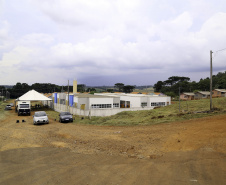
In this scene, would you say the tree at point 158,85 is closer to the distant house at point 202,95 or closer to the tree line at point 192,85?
the tree line at point 192,85

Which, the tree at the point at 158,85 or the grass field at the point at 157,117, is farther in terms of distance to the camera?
the tree at the point at 158,85

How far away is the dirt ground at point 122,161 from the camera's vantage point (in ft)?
20.9

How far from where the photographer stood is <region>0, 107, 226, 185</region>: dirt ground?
20.9 ft

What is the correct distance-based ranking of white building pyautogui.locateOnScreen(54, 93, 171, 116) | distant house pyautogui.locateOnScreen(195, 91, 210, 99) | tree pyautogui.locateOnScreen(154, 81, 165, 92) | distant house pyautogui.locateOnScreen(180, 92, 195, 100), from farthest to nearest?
tree pyautogui.locateOnScreen(154, 81, 165, 92)
distant house pyautogui.locateOnScreen(180, 92, 195, 100)
distant house pyautogui.locateOnScreen(195, 91, 210, 99)
white building pyautogui.locateOnScreen(54, 93, 171, 116)

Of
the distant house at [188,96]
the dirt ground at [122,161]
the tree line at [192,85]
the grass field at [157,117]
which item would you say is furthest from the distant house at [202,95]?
the dirt ground at [122,161]

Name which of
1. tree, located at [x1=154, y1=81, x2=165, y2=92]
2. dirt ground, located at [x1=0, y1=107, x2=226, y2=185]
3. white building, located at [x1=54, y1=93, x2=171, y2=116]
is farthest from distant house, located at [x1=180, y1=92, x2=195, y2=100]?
dirt ground, located at [x1=0, y1=107, x2=226, y2=185]

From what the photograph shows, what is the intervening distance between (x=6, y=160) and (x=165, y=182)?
7403mm

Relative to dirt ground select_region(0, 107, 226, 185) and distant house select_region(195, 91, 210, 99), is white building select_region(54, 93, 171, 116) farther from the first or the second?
distant house select_region(195, 91, 210, 99)

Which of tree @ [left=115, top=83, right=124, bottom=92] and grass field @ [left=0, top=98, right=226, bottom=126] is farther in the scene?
tree @ [left=115, top=83, right=124, bottom=92]

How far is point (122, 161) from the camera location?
816 cm

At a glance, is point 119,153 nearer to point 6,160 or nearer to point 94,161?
point 94,161

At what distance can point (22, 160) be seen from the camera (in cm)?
870

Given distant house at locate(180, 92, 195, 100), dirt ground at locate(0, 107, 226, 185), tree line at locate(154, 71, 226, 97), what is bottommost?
dirt ground at locate(0, 107, 226, 185)

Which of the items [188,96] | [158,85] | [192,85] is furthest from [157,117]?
[158,85]
